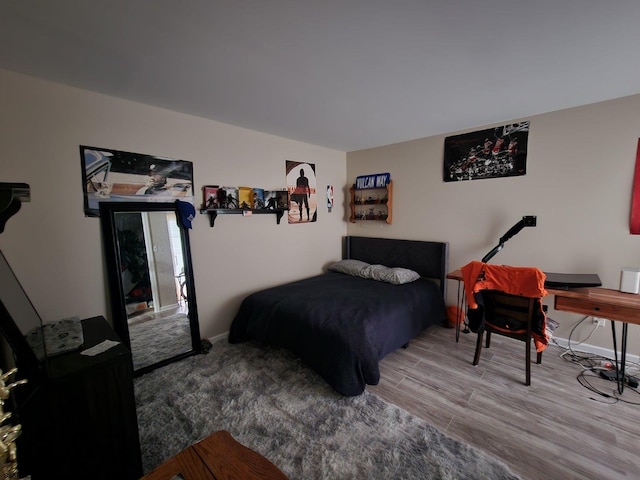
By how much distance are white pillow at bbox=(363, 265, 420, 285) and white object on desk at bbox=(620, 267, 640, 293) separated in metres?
1.68

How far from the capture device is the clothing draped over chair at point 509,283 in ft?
6.56

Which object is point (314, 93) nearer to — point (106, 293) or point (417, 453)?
point (106, 293)

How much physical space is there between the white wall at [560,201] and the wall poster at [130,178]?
2805 mm

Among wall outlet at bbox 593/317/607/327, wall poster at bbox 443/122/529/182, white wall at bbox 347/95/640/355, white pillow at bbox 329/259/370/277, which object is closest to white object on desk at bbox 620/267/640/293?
white wall at bbox 347/95/640/355

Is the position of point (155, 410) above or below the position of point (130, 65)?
below

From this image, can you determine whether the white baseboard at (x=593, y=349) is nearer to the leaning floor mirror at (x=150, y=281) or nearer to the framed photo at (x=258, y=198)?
the framed photo at (x=258, y=198)

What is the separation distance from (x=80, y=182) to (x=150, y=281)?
0.93m

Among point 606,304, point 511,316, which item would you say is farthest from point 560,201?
point 511,316

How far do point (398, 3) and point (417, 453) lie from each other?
2.34 metres

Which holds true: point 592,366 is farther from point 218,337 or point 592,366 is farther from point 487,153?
point 218,337

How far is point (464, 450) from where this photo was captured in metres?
1.54

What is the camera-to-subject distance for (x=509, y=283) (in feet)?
6.97

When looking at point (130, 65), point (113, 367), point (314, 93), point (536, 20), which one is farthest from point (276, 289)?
point (536, 20)

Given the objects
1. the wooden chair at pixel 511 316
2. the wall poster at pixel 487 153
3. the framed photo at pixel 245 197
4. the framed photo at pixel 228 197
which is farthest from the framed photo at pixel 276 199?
the wooden chair at pixel 511 316
